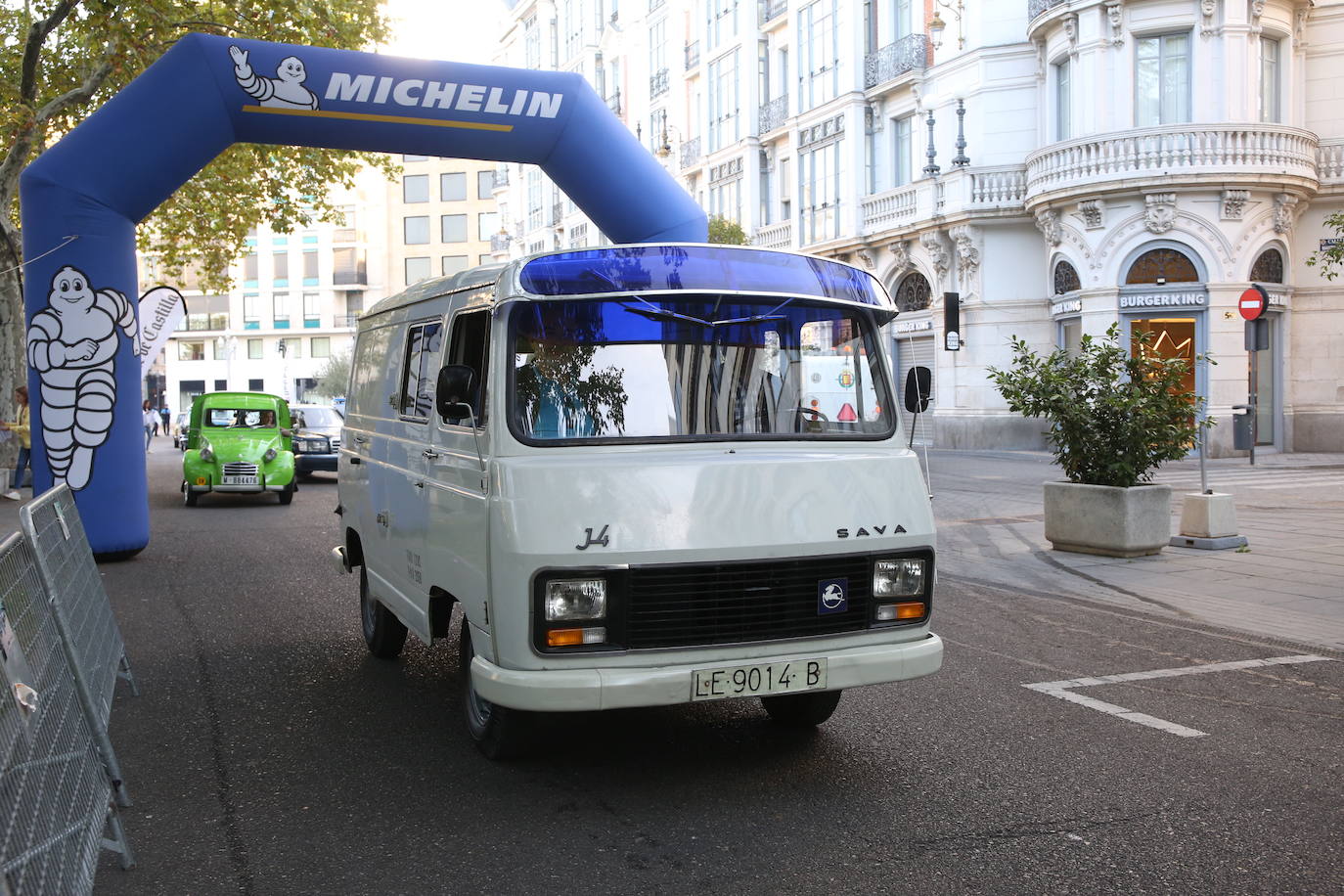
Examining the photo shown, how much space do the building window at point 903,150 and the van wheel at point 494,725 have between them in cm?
3218

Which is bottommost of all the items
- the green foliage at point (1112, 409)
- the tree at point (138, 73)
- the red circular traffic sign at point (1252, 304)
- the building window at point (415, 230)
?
the green foliage at point (1112, 409)

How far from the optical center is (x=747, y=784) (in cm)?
517

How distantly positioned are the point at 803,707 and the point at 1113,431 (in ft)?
23.3

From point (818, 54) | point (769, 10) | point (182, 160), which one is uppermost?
point (769, 10)

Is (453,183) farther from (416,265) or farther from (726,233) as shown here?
(726,233)

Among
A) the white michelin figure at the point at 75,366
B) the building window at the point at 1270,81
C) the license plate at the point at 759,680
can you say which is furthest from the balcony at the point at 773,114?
the license plate at the point at 759,680

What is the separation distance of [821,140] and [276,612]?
32.5 m

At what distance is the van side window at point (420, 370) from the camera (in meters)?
6.25

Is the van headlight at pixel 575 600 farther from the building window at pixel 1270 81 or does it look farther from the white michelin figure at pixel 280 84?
the building window at pixel 1270 81

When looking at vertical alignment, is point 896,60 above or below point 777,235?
above

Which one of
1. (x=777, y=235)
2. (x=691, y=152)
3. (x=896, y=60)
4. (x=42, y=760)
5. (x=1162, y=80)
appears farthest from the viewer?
(x=691, y=152)

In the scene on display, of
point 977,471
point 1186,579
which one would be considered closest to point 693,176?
point 977,471

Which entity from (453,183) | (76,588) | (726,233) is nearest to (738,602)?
(76,588)

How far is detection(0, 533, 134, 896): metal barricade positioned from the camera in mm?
3111
